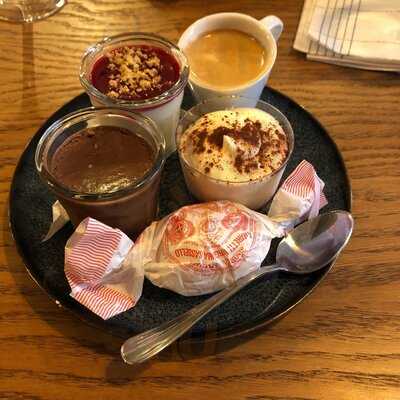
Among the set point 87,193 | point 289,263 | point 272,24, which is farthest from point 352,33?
point 87,193

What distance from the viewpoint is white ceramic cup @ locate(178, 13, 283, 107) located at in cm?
97

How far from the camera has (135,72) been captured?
93cm

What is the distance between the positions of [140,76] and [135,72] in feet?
0.05

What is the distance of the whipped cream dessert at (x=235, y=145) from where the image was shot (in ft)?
2.78

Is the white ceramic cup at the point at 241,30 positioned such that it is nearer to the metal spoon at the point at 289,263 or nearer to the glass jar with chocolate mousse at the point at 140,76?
the glass jar with chocolate mousse at the point at 140,76

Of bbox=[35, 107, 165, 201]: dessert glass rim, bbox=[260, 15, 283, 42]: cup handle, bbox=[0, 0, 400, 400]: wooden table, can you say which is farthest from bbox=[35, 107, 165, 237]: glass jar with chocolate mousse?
bbox=[260, 15, 283, 42]: cup handle

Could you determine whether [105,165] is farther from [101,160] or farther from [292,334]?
[292,334]

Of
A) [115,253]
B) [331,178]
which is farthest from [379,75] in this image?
[115,253]

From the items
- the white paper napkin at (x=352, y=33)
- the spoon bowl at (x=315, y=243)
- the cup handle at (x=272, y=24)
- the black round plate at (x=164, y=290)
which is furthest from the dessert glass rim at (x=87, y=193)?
the white paper napkin at (x=352, y=33)

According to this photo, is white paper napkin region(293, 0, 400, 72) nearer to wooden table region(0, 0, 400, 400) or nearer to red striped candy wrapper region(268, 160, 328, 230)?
wooden table region(0, 0, 400, 400)

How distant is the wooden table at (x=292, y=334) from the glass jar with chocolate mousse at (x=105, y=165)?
7.0 inches

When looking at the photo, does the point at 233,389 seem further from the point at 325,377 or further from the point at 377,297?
the point at 377,297

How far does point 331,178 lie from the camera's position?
3.04 feet

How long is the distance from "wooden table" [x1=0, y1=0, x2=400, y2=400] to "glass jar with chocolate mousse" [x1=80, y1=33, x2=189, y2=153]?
0.22 meters
